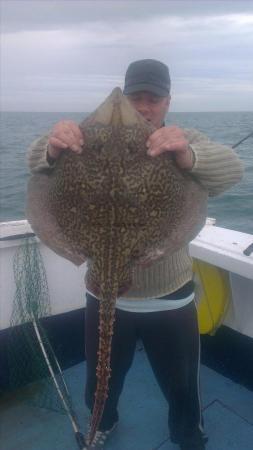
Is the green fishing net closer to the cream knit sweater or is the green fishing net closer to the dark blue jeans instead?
the dark blue jeans

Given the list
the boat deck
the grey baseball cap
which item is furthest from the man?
the boat deck

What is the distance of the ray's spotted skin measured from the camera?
1.99m

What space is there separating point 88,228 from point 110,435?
8.23 feet

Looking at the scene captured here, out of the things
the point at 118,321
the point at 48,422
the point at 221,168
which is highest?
the point at 221,168

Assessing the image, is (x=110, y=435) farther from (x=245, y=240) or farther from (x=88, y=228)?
(x=88, y=228)

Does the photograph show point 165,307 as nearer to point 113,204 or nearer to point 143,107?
point 113,204

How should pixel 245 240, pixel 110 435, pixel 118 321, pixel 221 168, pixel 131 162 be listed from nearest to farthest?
pixel 131 162 → pixel 221 168 → pixel 118 321 → pixel 110 435 → pixel 245 240

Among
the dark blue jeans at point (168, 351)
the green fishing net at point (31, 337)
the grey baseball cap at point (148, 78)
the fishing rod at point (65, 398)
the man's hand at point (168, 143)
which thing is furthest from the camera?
the green fishing net at point (31, 337)

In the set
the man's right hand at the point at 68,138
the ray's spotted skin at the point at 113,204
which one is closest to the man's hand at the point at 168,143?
the ray's spotted skin at the point at 113,204

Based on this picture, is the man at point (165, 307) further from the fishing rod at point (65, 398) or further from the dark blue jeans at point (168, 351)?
the fishing rod at point (65, 398)

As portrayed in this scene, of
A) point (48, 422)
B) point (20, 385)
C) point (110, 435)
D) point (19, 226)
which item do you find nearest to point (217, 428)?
point (110, 435)

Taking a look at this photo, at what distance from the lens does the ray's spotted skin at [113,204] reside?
199cm

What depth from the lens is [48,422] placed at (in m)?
4.00

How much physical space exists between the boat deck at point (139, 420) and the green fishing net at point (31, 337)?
153mm
